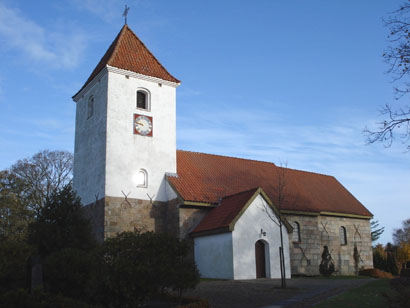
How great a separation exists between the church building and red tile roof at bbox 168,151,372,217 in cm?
9

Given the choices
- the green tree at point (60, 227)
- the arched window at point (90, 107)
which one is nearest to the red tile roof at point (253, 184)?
the arched window at point (90, 107)

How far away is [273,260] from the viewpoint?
65.9ft

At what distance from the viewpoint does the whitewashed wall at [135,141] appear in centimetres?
2156

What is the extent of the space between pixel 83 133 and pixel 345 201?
18484mm

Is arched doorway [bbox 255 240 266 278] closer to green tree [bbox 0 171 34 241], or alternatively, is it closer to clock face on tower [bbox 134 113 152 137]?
clock face on tower [bbox 134 113 152 137]

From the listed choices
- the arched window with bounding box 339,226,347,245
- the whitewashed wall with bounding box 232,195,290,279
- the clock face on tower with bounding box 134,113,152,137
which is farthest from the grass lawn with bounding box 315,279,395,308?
the arched window with bounding box 339,226,347,245

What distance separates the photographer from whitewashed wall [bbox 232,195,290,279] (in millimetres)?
19062

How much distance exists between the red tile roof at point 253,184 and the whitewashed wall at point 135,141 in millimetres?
1111

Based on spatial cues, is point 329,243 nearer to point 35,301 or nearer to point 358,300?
point 358,300

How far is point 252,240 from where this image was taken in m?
19.6

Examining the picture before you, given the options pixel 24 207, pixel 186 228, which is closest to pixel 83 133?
pixel 186 228

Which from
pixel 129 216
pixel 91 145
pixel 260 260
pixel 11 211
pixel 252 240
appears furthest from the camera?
pixel 11 211

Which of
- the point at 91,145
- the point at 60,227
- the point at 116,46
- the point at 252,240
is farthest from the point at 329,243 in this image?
the point at 116,46

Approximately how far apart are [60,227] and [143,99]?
33.1ft
